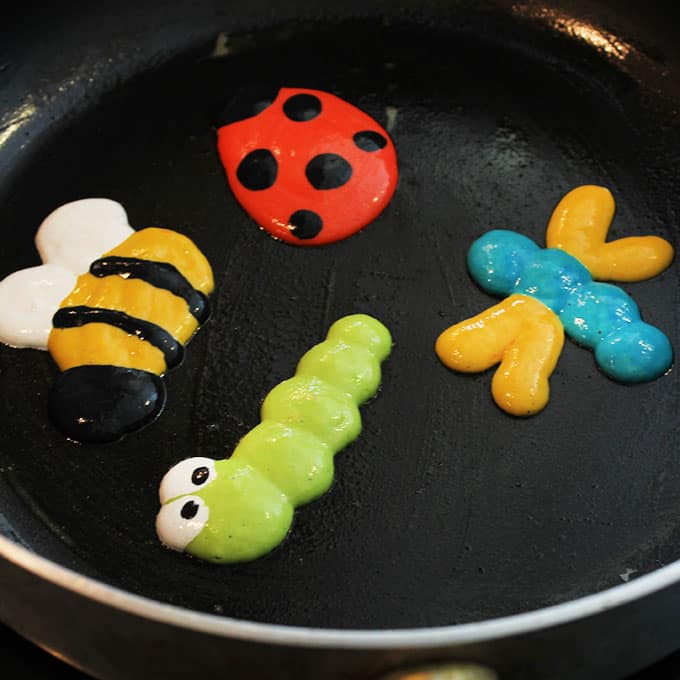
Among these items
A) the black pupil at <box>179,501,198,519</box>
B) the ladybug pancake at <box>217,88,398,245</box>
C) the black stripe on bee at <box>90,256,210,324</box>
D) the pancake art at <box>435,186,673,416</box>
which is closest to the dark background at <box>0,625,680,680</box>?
the black pupil at <box>179,501,198,519</box>

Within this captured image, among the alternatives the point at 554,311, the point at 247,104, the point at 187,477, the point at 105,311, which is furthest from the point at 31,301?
the point at 554,311

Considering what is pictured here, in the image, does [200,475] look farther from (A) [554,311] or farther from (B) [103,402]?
(A) [554,311]

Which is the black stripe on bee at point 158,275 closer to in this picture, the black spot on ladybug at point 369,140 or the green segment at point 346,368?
the green segment at point 346,368

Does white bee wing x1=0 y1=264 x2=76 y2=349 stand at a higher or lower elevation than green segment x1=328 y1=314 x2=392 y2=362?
lower

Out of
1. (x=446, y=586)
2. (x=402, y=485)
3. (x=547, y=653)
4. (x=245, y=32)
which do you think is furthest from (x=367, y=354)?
(x=245, y=32)

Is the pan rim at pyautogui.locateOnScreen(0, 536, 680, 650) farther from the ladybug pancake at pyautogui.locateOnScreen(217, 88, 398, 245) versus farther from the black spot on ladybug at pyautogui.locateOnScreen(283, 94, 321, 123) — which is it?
the black spot on ladybug at pyautogui.locateOnScreen(283, 94, 321, 123)

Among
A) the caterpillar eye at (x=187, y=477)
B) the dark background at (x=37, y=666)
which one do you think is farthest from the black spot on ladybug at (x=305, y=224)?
the dark background at (x=37, y=666)
